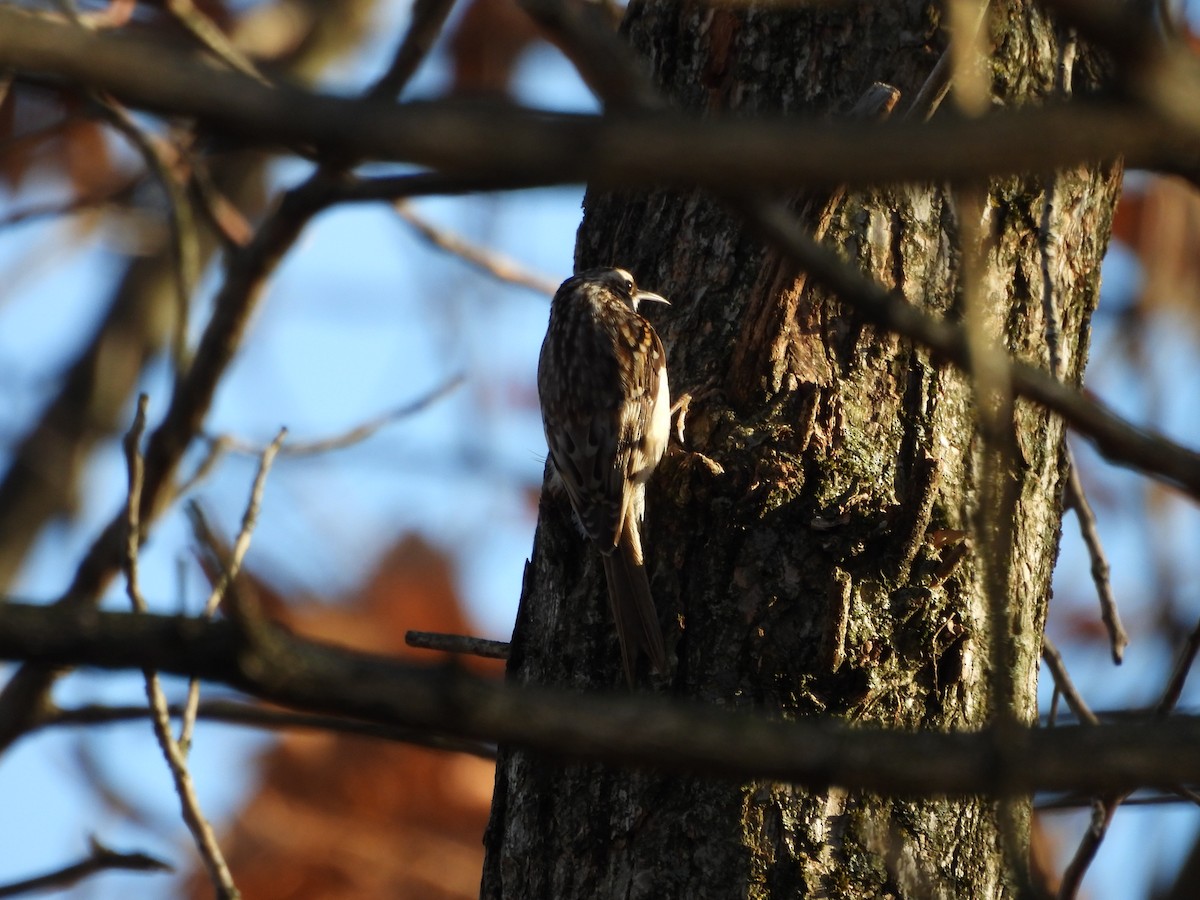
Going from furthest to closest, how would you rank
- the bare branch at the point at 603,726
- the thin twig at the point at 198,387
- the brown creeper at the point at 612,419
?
the thin twig at the point at 198,387 < the brown creeper at the point at 612,419 < the bare branch at the point at 603,726

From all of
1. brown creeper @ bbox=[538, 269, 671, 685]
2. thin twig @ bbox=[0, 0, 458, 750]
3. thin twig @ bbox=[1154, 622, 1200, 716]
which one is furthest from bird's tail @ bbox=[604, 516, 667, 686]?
thin twig @ bbox=[0, 0, 458, 750]

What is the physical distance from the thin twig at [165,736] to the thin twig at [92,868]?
0.11m

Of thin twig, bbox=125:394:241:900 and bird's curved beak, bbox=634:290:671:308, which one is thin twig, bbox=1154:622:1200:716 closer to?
bird's curved beak, bbox=634:290:671:308

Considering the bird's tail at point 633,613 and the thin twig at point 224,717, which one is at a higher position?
Answer: the bird's tail at point 633,613

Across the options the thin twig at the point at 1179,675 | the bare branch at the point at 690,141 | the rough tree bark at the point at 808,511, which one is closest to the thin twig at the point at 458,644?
the rough tree bark at the point at 808,511

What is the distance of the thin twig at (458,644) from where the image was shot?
3423 millimetres

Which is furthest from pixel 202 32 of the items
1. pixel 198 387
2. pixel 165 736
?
pixel 165 736

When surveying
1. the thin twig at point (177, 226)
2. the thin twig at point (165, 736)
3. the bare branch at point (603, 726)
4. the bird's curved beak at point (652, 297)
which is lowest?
the bare branch at point (603, 726)

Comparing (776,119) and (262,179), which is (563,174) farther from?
(262,179)

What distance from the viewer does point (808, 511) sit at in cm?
322

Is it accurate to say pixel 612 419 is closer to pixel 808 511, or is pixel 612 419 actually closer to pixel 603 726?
pixel 808 511

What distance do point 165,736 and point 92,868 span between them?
32 cm

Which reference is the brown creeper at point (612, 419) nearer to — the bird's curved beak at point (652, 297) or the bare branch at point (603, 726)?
the bird's curved beak at point (652, 297)

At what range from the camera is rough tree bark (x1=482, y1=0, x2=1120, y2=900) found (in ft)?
9.67
